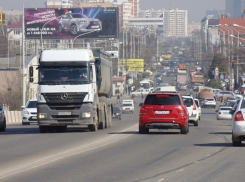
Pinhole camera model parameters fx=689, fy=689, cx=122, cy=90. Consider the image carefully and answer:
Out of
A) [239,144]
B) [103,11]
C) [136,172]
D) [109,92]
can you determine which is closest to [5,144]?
[239,144]

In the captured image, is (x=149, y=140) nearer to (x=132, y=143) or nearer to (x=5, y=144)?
(x=132, y=143)

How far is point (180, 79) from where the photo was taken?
462ft

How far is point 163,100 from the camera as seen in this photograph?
26156mm

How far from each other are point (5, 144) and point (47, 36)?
63.4 meters

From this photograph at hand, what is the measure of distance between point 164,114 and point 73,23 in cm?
5999

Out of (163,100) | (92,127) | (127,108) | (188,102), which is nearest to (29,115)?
(188,102)

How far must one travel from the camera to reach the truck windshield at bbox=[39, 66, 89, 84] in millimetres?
26750

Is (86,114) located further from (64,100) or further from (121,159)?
(121,159)

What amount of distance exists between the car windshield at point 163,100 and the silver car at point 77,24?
5826cm

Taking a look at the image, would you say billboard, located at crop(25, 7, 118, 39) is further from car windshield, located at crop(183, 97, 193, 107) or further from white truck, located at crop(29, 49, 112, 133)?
white truck, located at crop(29, 49, 112, 133)

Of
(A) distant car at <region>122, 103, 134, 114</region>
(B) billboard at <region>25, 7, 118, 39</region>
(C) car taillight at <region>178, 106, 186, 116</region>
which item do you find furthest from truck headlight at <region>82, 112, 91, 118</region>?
(B) billboard at <region>25, 7, 118, 39</region>

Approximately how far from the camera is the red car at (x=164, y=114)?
25656mm

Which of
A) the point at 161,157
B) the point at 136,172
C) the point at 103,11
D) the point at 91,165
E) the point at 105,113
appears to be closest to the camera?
the point at 136,172

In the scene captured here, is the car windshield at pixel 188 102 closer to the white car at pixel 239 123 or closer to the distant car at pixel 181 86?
the white car at pixel 239 123
